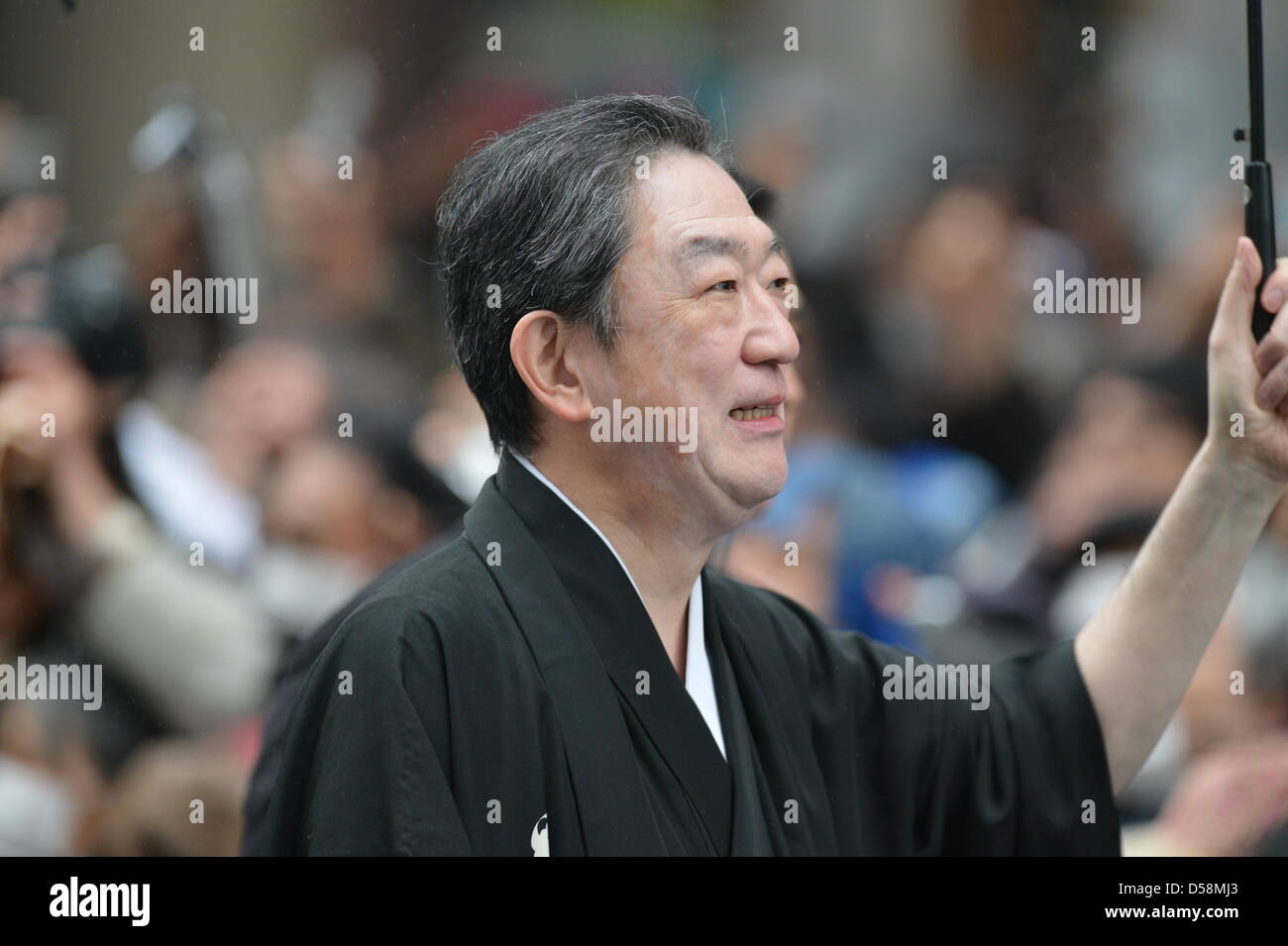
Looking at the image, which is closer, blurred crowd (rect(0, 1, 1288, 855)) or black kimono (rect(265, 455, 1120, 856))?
black kimono (rect(265, 455, 1120, 856))

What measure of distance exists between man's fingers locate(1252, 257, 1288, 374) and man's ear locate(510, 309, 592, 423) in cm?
73

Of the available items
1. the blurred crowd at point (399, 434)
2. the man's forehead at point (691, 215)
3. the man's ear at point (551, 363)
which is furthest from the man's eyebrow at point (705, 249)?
the blurred crowd at point (399, 434)

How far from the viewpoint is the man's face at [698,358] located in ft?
5.51

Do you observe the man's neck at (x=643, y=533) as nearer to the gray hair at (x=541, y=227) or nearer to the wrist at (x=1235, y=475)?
the gray hair at (x=541, y=227)

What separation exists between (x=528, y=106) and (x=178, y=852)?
1.94 meters

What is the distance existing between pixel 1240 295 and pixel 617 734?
82 cm

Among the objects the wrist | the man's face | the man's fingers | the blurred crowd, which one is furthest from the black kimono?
the blurred crowd

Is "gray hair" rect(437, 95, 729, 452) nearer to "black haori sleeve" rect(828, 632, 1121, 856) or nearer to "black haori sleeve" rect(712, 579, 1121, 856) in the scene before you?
"black haori sleeve" rect(712, 579, 1121, 856)

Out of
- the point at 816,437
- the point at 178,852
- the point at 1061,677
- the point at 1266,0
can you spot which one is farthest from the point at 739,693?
the point at 1266,0

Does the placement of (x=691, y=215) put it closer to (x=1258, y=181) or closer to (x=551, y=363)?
(x=551, y=363)

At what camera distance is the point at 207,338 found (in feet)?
11.1

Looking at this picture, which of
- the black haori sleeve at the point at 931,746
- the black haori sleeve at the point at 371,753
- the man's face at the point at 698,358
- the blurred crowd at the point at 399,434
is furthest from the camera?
the blurred crowd at the point at 399,434

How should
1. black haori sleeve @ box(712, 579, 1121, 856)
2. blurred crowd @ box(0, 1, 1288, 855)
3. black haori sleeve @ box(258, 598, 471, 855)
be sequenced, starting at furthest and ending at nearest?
blurred crowd @ box(0, 1, 1288, 855) → black haori sleeve @ box(712, 579, 1121, 856) → black haori sleeve @ box(258, 598, 471, 855)

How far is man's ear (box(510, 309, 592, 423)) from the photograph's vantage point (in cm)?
171
